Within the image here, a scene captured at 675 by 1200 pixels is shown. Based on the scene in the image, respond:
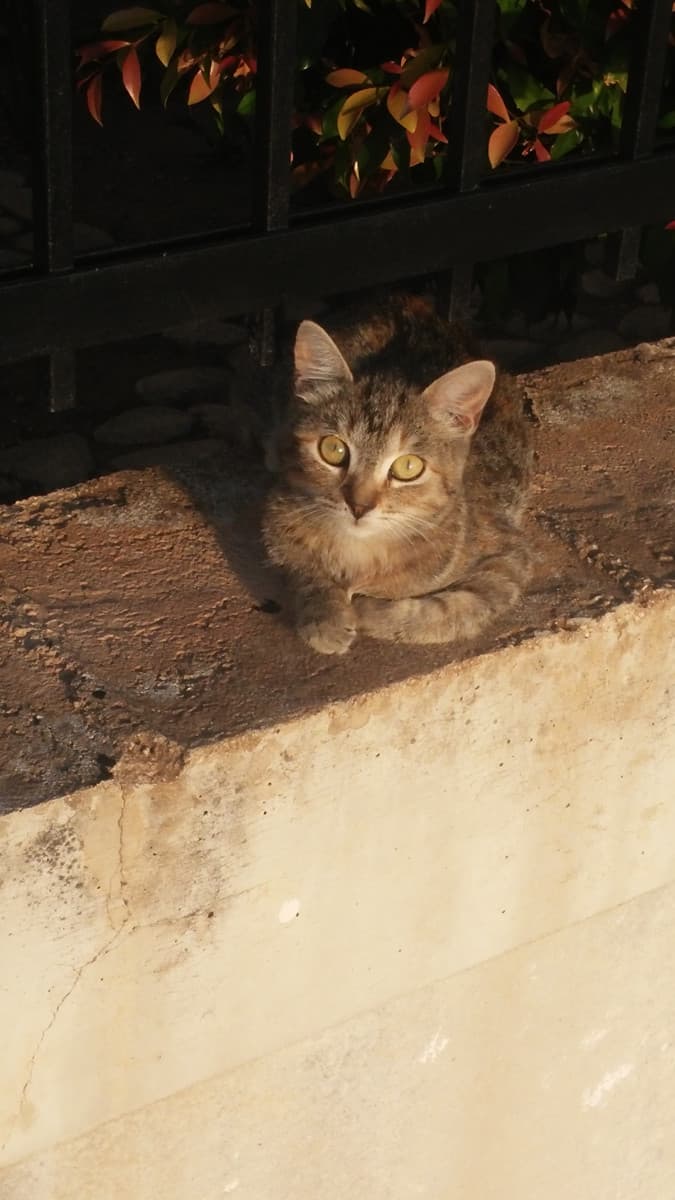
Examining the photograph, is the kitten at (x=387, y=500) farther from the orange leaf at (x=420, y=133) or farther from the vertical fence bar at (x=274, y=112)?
the orange leaf at (x=420, y=133)

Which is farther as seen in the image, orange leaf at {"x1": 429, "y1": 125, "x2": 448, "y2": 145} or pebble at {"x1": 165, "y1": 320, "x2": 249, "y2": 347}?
pebble at {"x1": 165, "y1": 320, "x2": 249, "y2": 347}

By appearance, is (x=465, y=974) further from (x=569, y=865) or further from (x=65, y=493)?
(x=65, y=493)

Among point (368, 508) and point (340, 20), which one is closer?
point (368, 508)

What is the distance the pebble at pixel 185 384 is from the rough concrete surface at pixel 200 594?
1.91ft

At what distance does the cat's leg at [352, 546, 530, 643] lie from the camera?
2.91 m

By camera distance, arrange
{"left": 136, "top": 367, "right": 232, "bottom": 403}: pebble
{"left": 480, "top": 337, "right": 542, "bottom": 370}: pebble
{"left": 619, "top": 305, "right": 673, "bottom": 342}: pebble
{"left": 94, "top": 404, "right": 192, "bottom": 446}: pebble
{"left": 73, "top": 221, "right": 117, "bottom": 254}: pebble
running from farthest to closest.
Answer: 1. {"left": 73, "top": 221, "right": 117, "bottom": 254}: pebble
2. {"left": 619, "top": 305, "right": 673, "bottom": 342}: pebble
3. {"left": 480, "top": 337, "right": 542, "bottom": 370}: pebble
4. {"left": 136, "top": 367, "right": 232, "bottom": 403}: pebble
5. {"left": 94, "top": 404, "right": 192, "bottom": 446}: pebble

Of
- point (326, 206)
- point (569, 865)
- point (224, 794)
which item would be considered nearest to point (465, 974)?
point (569, 865)

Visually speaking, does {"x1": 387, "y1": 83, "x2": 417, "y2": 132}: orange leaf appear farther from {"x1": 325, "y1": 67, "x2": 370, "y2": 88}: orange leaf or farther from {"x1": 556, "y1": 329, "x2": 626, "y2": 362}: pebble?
{"x1": 556, "y1": 329, "x2": 626, "y2": 362}: pebble

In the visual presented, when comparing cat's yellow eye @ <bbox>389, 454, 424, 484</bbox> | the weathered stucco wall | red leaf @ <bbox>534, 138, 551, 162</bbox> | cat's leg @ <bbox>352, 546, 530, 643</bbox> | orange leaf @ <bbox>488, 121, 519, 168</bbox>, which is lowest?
the weathered stucco wall

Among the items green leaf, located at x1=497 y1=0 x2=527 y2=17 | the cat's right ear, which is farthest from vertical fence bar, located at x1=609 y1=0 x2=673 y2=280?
the cat's right ear

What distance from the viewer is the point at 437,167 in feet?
12.3

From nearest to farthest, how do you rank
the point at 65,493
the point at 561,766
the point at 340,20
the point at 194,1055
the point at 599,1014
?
1. the point at 194,1055
2. the point at 561,766
3. the point at 65,493
4. the point at 599,1014
5. the point at 340,20

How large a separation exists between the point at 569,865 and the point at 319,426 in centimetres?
A: 96

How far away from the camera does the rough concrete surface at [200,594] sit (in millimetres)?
2666
